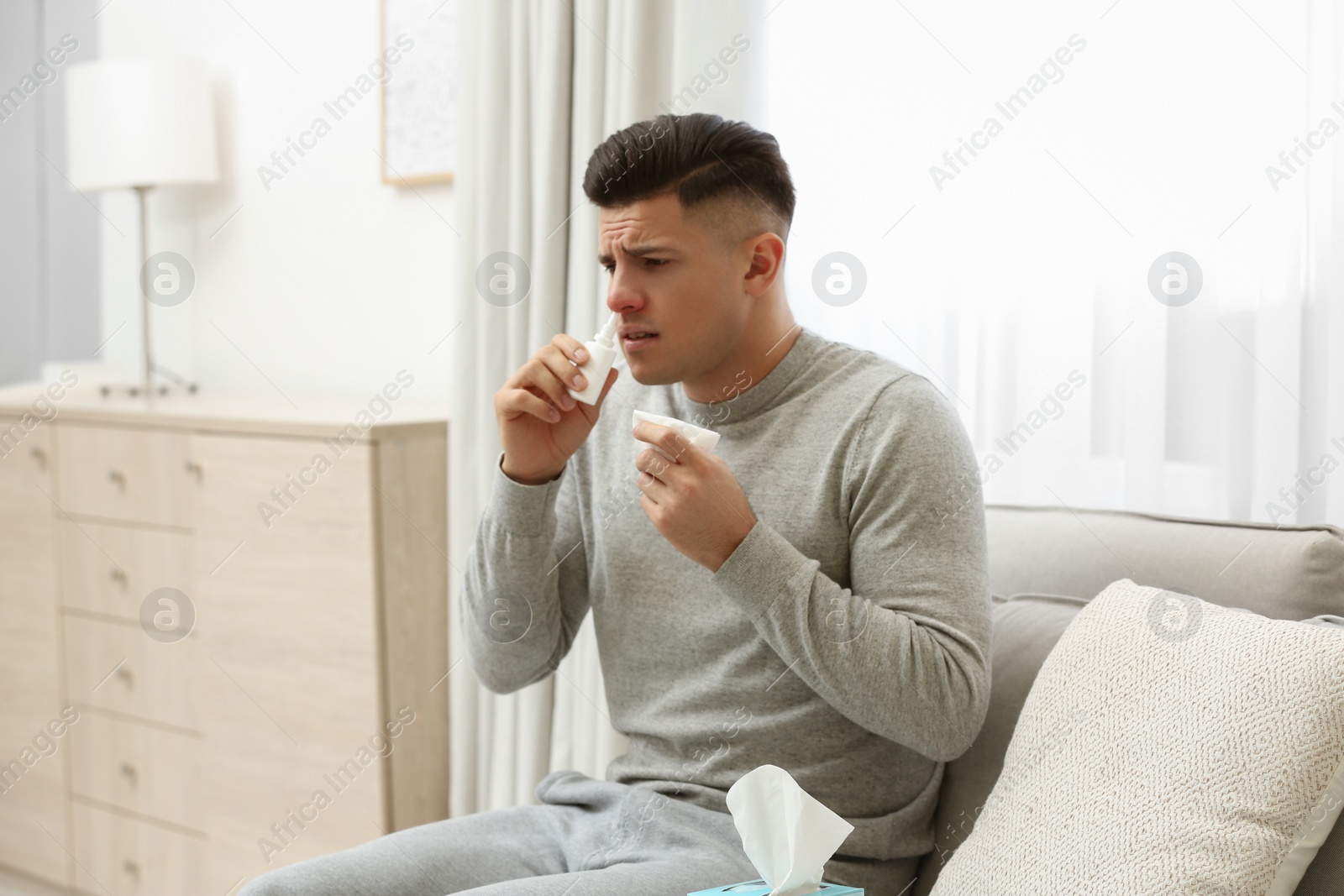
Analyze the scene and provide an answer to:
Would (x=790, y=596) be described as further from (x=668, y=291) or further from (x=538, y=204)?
(x=538, y=204)

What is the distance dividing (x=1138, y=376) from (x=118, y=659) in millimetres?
2026

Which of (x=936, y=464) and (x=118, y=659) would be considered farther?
(x=118, y=659)

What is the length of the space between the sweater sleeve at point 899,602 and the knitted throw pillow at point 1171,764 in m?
0.09

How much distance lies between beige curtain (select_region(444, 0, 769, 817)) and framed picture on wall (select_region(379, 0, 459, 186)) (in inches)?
9.0

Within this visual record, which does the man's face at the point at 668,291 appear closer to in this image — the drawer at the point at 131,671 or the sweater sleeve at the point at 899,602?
the sweater sleeve at the point at 899,602

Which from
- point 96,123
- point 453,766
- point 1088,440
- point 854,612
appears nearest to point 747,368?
point 854,612

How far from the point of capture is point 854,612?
1115 millimetres

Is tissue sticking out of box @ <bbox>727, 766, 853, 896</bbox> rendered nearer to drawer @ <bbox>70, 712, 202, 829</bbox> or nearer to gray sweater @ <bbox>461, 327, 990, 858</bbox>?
gray sweater @ <bbox>461, 327, 990, 858</bbox>

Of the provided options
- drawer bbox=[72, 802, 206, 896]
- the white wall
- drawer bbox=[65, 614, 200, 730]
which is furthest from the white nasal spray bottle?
drawer bbox=[72, 802, 206, 896]

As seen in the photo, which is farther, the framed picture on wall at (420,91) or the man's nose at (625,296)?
the framed picture on wall at (420,91)

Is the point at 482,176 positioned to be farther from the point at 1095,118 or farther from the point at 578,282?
the point at 1095,118

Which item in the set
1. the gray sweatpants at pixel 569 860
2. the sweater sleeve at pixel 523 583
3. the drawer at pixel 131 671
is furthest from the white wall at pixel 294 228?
the gray sweatpants at pixel 569 860

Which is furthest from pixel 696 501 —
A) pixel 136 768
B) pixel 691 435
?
pixel 136 768

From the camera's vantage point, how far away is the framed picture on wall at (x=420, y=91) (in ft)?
7.53
